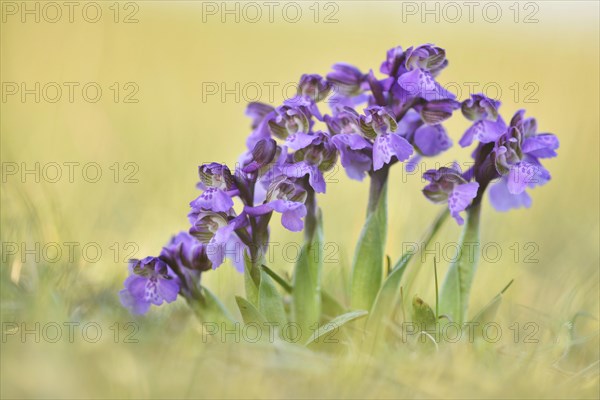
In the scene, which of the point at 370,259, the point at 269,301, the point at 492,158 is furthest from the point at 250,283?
the point at 492,158

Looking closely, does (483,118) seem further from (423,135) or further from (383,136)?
(383,136)

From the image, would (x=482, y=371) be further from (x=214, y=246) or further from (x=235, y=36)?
(x=235, y=36)

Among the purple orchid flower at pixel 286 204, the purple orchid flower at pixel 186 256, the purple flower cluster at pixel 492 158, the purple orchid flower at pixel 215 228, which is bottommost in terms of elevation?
the purple orchid flower at pixel 186 256

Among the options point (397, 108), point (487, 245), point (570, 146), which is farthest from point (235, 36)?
point (397, 108)

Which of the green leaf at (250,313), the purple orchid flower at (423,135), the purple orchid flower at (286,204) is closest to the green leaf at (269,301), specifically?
the green leaf at (250,313)

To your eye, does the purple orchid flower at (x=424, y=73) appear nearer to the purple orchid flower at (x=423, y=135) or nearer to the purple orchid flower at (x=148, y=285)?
the purple orchid flower at (x=423, y=135)
